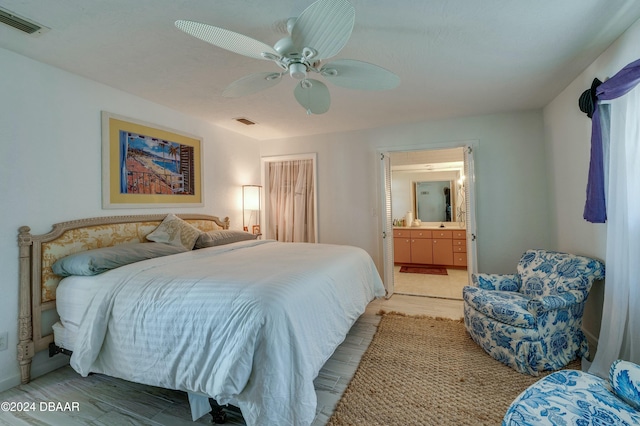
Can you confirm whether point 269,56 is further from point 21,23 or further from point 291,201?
point 291,201

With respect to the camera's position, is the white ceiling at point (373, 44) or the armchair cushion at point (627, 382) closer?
the armchair cushion at point (627, 382)

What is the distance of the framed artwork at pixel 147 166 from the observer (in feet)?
8.92

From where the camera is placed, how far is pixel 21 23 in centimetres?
173

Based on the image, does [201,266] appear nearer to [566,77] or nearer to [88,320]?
[88,320]

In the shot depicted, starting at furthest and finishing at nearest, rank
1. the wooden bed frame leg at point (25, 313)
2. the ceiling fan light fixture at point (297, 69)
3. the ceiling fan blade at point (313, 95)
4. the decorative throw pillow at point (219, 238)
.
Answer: the decorative throw pillow at point (219, 238) → the wooden bed frame leg at point (25, 313) → the ceiling fan blade at point (313, 95) → the ceiling fan light fixture at point (297, 69)

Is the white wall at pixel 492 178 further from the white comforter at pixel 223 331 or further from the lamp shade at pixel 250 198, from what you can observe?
the white comforter at pixel 223 331

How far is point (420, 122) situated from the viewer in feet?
13.0

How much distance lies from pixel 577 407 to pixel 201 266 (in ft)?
7.40

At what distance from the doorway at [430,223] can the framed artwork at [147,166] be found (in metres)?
3.15

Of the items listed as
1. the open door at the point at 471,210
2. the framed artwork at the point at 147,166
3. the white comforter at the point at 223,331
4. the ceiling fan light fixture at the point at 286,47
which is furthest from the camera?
the open door at the point at 471,210

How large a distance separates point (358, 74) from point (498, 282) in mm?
2466

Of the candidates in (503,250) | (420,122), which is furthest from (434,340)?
(420,122)

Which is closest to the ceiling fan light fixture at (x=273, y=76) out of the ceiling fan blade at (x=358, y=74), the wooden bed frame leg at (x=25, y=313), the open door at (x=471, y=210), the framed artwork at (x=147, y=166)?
the ceiling fan blade at (x=358, y=74)

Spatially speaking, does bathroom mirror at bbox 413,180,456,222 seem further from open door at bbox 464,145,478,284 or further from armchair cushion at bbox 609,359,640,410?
armchair cushion at bbox 609,359,640,410
